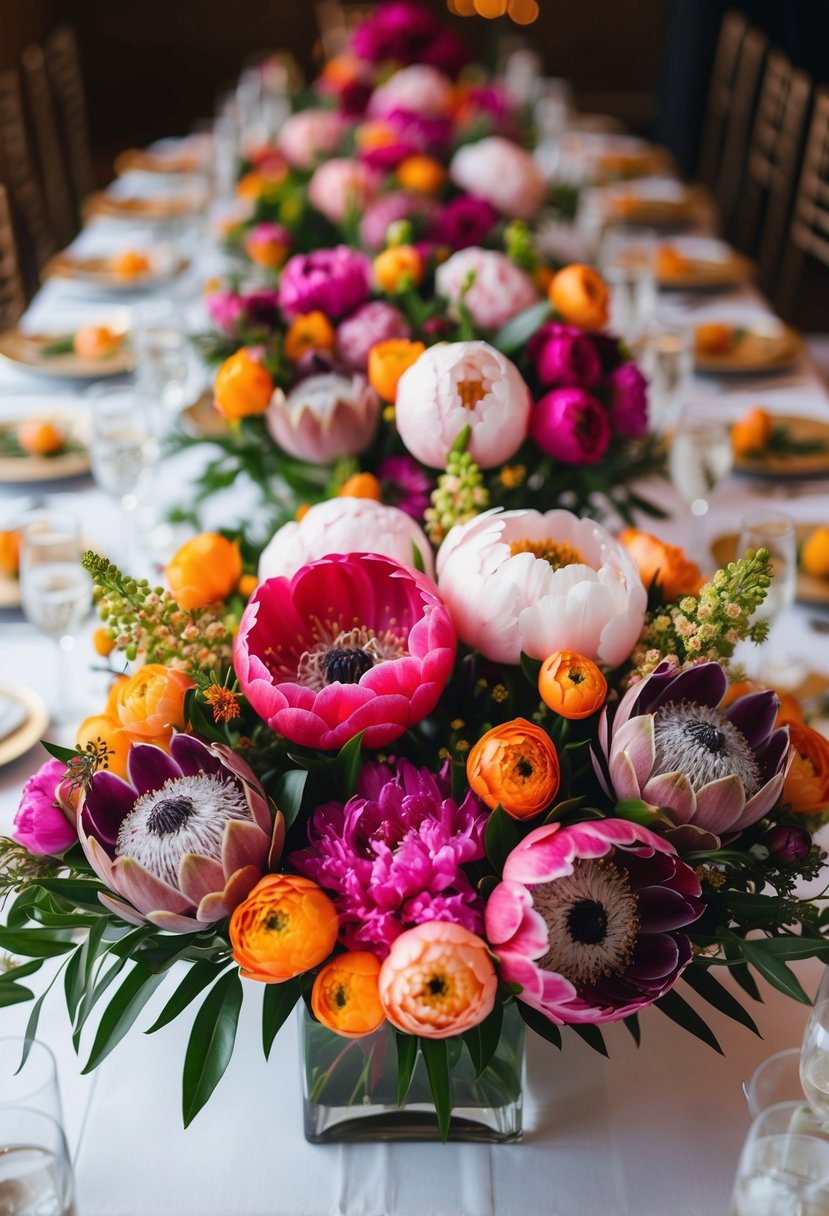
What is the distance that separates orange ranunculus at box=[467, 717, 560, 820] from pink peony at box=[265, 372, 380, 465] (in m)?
0.66

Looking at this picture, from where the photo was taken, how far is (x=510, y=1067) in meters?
0.84

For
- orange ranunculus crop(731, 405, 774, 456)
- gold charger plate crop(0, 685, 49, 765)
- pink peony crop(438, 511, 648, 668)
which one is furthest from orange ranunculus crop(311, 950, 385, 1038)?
orange ranunculus crop(731, 405, 774, 456)

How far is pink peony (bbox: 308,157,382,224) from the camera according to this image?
7.63ft

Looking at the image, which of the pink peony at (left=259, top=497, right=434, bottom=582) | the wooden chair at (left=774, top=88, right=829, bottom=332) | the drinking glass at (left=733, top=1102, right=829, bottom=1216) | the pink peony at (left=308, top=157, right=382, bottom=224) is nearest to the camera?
the drinking glass at (left=733, top=1102, right=829, bottom=1216)

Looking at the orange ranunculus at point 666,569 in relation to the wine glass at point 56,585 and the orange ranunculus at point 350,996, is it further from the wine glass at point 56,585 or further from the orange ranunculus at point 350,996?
the wine glass at point 56,585

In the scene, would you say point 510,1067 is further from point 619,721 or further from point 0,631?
point 0,631

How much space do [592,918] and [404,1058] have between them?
13 cm

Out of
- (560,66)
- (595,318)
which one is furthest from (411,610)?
(560,66)

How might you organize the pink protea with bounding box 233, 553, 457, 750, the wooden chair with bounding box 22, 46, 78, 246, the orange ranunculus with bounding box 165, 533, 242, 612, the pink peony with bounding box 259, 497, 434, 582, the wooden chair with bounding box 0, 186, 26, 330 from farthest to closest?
the wooden chair with bounding box 22, 46, 78, 246, the wooden chair with bounding box 0, 186, 26, 330, the orange ranunculus with bounding box 165, 533, 242, 612, the pink peony with bounding box 259, 497, 434, 582, the pink protea with bounding box 233, 553, 457, 750

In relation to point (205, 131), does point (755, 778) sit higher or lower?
higher

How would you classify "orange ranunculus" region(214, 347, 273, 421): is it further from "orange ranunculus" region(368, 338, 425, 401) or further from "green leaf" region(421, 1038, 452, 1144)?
"green leaf" region(421, 1038, 452, 1144)

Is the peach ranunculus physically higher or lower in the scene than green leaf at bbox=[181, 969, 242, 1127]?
higher

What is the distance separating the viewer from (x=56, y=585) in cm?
133

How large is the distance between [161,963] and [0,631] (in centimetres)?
87
